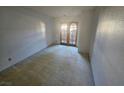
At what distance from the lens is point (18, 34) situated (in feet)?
11.7

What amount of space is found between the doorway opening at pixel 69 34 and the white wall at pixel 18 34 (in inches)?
78.0

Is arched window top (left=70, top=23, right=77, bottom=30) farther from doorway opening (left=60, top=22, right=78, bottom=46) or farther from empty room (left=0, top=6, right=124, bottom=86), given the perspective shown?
empty room (left=0, top=6, right=124, bottom=86)

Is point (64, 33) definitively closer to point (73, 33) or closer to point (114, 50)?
point (73, 33)

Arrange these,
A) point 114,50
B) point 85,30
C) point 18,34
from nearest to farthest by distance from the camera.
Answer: point 114,50 < point 18,34 < point 85,30

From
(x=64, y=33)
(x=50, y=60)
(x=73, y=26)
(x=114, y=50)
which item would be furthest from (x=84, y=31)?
(x=114, y=50)

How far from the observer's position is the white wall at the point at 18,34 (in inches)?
117

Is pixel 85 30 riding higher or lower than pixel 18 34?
higher

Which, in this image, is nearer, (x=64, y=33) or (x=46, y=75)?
(x=46, y=75)

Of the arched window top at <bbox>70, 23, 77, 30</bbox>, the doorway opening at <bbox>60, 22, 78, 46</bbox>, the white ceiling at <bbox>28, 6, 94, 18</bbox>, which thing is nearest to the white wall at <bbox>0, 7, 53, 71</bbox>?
the white ceiling at <bbox>28, 6, 94, 18</bbox>

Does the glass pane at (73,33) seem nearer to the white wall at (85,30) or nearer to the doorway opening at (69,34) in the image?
the doorway opening at (69,34)

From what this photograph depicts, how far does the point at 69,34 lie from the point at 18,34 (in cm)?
385

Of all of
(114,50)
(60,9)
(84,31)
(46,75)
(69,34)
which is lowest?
(46,75)
